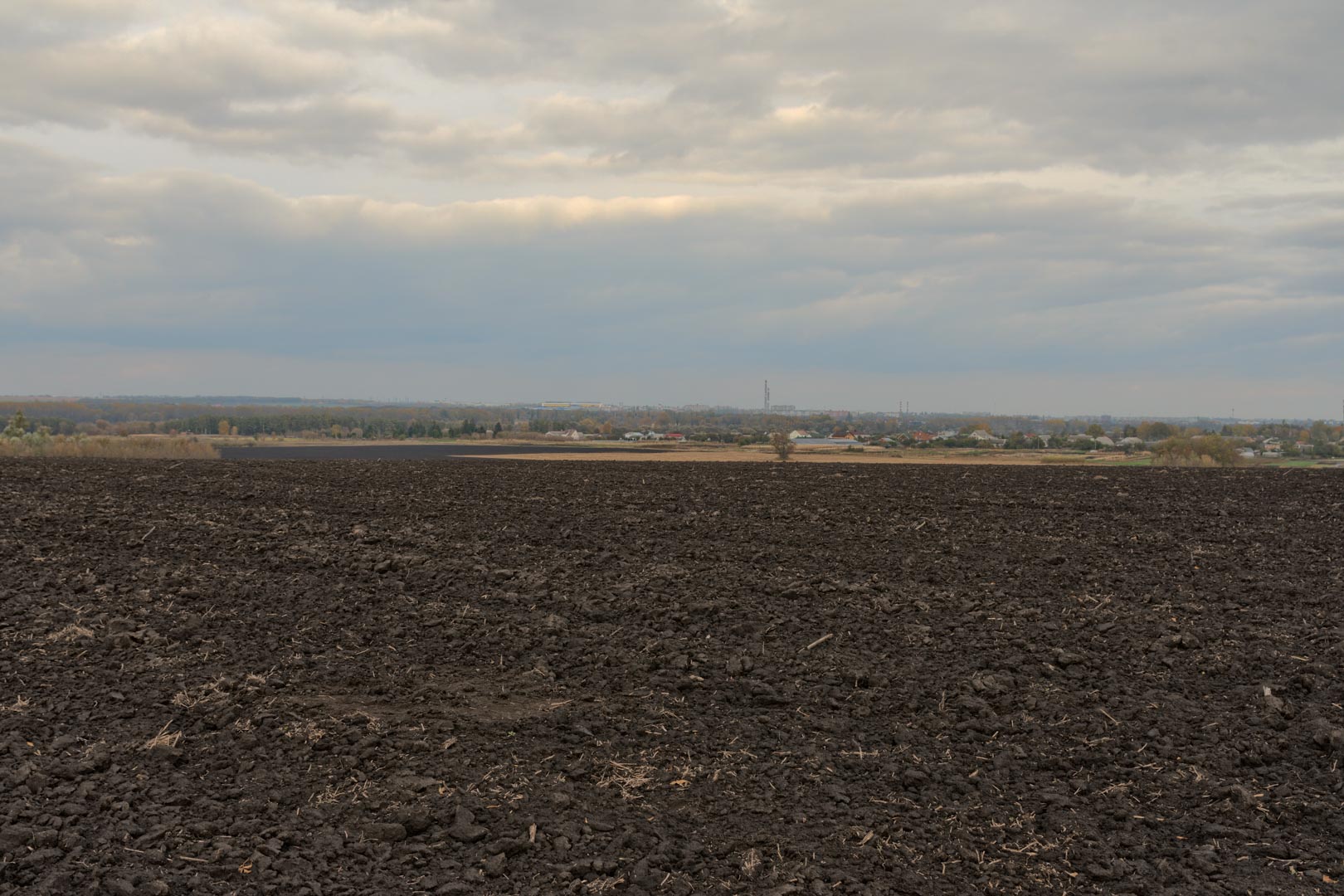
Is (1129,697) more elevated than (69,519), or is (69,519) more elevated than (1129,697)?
(69,519)

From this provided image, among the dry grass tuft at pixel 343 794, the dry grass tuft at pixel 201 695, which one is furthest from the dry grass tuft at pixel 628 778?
the dry grass tuft at pixel 201 695

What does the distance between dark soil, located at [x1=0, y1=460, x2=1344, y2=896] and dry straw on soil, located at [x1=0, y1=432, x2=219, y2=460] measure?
1840 cm

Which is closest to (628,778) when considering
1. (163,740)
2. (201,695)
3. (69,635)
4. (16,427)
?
(163,740)

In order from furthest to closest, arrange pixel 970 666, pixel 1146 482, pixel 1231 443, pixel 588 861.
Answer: pixel 1231 443, pixel 1146 482, pixel 970 666, pixel 588 861

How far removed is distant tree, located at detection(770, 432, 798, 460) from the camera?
4284 cm

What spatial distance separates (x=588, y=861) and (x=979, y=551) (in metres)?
8.51

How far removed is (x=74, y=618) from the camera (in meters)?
8.13

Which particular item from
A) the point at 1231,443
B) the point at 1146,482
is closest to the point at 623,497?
the point at 1146,482

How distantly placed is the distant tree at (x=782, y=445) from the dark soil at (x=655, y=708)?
29.5 metres

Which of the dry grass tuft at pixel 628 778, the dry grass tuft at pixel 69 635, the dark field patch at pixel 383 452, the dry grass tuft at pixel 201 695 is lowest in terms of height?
the dry grass tuft at pixel 628 778

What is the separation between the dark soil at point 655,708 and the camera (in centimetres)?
492

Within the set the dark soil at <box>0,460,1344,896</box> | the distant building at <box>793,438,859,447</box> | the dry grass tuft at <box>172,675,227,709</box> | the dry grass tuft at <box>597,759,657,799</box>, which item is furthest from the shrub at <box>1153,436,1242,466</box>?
the dry grass tuft at <box>172,675,227,709</box>

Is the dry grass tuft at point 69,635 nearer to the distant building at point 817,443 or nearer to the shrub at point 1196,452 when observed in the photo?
the shrub at point 1196,452

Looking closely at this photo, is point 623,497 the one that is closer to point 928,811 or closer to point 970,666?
point 970,666
